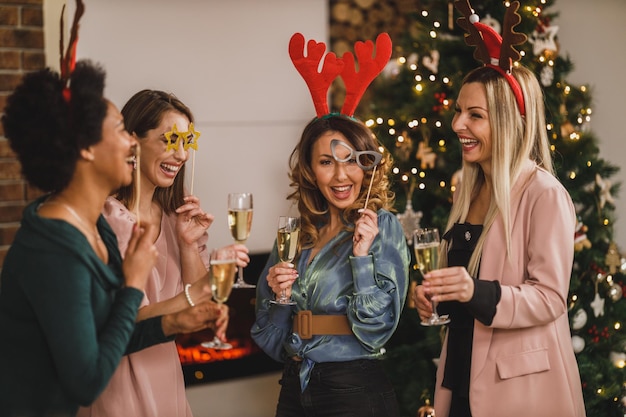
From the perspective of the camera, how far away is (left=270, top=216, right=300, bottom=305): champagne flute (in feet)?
7.67

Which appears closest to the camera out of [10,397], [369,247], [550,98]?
[10,397]

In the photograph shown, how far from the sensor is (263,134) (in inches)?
149

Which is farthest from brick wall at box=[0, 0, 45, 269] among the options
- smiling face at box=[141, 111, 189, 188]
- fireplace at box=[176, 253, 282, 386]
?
smiling face at box=[141, 111, 189, 188]

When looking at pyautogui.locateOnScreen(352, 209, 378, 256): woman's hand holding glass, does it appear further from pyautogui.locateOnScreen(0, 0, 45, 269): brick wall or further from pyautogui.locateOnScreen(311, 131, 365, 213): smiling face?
pyautogui.locateOnScreen(0, 0, 45, 269): brick wall

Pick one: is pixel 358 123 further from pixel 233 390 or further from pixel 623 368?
→ pixel 623 368

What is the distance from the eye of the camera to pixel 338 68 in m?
2.64

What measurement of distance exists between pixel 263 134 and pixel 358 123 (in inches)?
50.6

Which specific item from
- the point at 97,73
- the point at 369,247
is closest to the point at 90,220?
the point at 97,73

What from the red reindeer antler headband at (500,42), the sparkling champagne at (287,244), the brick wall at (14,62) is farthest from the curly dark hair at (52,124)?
the brick wall at (14,62)

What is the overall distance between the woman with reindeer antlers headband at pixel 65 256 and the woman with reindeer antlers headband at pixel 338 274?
2.29 feet

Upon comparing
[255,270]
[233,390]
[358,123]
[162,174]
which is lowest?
[233,390]

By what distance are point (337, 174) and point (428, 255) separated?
516 millimetres

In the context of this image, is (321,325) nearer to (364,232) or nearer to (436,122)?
(364,232)

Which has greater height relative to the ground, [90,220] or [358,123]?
[358,123]
